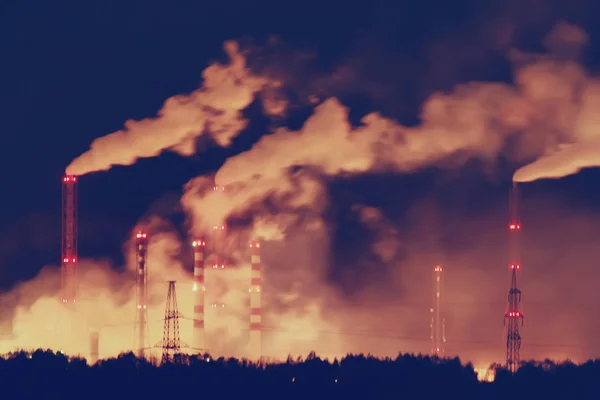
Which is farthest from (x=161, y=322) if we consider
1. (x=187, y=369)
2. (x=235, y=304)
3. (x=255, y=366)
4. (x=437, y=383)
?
(x=437, y=383)

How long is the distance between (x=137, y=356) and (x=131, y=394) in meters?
15.7

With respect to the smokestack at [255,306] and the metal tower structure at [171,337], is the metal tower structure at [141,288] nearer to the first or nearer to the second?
the metal tower structure at [171,337]

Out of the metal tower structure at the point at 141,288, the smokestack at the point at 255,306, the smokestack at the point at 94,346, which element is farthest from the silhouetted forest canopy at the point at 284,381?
the smokestack at the point at 255,306

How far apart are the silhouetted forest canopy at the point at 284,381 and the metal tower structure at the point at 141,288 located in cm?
983

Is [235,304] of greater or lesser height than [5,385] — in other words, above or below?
above

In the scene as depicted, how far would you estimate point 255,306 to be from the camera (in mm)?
77000

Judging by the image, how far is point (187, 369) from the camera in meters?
58.6

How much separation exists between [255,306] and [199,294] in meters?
3.53

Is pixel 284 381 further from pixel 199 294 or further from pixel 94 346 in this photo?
pixel 199 294

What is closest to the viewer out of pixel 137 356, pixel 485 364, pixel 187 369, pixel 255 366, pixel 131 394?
pixel 131 394

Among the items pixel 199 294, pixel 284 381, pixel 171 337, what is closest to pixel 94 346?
pixel 171 337

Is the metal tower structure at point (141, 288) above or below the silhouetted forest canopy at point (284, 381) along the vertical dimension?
above

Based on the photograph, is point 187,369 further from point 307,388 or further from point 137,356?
point 137,356

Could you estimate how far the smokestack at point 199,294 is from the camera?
73938 millimetres
